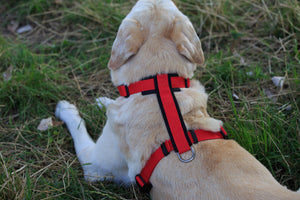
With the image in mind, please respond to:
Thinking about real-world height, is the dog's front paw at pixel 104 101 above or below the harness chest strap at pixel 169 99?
below

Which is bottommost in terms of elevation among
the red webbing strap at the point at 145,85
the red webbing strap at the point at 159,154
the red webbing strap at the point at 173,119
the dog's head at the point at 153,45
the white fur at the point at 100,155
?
the white fur at the point at 100,155

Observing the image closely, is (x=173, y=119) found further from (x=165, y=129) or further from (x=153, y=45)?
(x=153, y=45)

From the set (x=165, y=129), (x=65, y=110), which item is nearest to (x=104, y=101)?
(x=65, y=110)

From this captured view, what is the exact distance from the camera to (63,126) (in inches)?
116

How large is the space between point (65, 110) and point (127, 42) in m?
1.36

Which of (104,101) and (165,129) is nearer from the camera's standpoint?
(165,129)

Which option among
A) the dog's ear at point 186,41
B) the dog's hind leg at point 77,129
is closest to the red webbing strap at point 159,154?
the dog's ear at point 186,41

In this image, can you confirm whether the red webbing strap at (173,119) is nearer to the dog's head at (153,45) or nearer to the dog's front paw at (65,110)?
the dog's head at (153,45)

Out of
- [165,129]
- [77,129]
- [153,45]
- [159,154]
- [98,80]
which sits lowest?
[77,129]

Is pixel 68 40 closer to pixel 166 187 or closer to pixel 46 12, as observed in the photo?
pixel 46 12

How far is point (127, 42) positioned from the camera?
194 cm

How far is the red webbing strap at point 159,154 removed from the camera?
1759mm

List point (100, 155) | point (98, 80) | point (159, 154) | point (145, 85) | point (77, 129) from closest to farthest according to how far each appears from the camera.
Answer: point (159, 154)
point (145, 85)
point (100, 155)
point (77, 129)
point (98, 80)

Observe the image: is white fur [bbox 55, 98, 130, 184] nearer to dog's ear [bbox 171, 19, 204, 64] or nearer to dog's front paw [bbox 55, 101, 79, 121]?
dog's front paw [bbox 55, 101, 79, 121]
